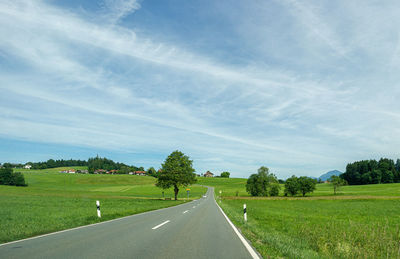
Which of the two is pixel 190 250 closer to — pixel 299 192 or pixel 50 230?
pixel 50 230

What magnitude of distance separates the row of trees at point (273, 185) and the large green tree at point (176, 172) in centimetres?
3466

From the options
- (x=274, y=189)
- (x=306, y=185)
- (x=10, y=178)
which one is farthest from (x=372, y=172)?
(x=10, y=178)

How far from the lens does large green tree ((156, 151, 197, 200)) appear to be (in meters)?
50.8

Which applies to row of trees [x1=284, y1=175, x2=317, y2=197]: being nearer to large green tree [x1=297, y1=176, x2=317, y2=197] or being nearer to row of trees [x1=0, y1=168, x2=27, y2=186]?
large green tree [x1=297, y1=176, x2=317, y2=197]

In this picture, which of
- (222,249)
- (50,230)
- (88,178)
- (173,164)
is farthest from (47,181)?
(222,249)

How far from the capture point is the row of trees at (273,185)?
81.1m

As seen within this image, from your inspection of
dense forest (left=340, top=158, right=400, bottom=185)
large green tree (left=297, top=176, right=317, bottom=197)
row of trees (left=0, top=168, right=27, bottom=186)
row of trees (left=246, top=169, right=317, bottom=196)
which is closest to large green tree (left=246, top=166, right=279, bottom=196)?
row of trees (left=246, top=169, right=317, bottom=196)

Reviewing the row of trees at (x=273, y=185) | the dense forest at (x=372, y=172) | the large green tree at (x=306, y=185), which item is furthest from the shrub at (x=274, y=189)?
the dense forest at (x=372, y=172)

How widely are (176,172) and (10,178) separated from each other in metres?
76.9

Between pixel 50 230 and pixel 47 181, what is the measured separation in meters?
112

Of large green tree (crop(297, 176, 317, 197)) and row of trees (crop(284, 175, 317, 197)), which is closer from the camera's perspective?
large green tree (crop(297, 176, 317, 197))

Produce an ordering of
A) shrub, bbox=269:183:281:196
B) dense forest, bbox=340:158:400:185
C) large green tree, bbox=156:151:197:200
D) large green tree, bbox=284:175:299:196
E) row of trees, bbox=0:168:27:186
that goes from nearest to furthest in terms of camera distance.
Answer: large green tree, bbox=156:151:197:200 < large green tree, bbox=284:175:299:196 < shrub, bbox=269:183:281:196 < row of trees, bbox=0:168:27:186 < dense forest, bbox=340:158:400:185

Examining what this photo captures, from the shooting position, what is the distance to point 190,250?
650 centimetres

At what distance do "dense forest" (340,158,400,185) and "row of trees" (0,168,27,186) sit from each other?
146458mm
